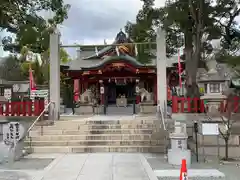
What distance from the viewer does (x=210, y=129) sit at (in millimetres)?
9359

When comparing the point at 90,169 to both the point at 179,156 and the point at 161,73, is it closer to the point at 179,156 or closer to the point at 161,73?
the point at 179,156

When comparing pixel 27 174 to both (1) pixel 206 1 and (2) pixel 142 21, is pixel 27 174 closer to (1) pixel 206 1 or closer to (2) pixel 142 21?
(2) pixel 142 21

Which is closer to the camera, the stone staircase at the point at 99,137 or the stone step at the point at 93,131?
the stone staircase at the point at 99,137

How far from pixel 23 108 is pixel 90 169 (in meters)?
7.37

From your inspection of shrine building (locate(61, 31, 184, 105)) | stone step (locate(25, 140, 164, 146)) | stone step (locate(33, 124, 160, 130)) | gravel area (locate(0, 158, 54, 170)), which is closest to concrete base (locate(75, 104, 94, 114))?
shrine building (locate(61, 31, 184, 105))

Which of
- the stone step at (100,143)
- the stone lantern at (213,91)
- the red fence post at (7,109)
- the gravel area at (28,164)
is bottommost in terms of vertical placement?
the gravel area at (28,164)

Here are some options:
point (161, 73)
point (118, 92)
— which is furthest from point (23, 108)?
point (118, 92)

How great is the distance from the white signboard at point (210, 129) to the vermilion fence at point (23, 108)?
804 cm

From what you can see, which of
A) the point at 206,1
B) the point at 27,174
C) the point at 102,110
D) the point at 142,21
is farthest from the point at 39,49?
the point at 27,174

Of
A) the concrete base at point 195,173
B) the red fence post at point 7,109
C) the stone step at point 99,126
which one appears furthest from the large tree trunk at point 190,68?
the red fence post at point 7,109

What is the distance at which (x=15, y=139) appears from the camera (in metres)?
9.67

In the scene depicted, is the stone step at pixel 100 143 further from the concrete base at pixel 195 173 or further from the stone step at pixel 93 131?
the concrete base at pixel 195 173

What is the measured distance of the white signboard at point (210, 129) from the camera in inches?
367

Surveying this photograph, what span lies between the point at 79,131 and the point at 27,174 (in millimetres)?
4740
